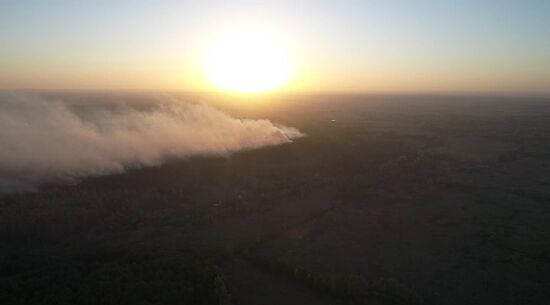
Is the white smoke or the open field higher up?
the white smoke

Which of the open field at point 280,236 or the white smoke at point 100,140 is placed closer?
the open field at point 280,236

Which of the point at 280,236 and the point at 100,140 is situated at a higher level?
the point at 100,140

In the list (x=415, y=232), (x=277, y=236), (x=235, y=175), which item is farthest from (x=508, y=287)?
(x=235, y=175)

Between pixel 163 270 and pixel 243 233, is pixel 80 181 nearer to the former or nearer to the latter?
pixel 243 233

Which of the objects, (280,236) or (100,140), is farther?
(100,140)

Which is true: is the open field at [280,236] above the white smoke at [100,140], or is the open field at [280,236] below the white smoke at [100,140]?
below
